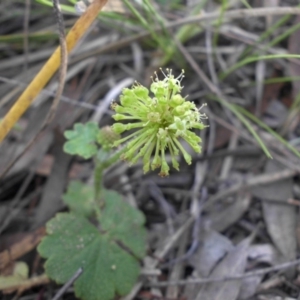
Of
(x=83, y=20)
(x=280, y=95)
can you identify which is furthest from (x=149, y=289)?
(x=280, y=95)

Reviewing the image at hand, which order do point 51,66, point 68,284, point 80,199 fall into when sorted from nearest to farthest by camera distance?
1. point 68,284
2. point 51,66
3. point 80,199

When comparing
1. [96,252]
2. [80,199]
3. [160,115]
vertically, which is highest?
[160,115]

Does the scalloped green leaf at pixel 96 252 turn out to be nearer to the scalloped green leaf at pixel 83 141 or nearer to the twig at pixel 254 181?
the scalloped green leaf at pixel 83 141

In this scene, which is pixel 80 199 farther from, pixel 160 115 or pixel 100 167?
pixel 160 115

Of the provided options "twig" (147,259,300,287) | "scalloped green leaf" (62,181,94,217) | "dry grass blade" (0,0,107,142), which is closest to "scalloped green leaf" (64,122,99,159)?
"dry grass blade" (0,0,107,142)

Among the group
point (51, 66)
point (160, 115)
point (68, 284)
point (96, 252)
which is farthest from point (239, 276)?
point (51, 66)

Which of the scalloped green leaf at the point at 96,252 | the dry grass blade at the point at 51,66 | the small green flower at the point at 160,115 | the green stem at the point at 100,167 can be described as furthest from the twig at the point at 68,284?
the dry grass blade at the point at 51,66

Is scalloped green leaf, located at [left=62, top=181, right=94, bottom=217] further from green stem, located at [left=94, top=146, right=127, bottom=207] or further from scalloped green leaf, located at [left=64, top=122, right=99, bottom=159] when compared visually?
scalloped green leaf, located at [left=64, top=122, right=99, bottom=159]
